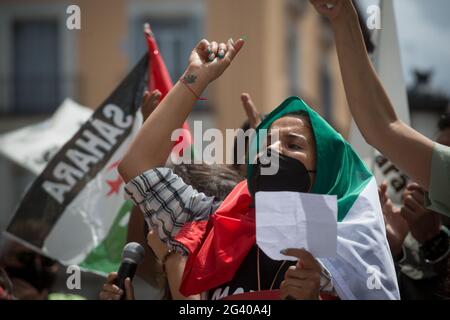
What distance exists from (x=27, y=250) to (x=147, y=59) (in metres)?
1.17

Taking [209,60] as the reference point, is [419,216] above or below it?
below

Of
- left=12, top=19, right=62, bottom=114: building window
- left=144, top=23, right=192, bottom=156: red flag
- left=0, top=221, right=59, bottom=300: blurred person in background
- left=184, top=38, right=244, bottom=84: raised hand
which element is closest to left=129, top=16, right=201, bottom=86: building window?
left=12, top=19, right=62, bottom=114: building window

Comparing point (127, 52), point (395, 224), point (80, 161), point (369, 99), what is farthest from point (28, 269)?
point (127, 52)

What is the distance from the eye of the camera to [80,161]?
16.9ft

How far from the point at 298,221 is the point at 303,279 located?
172mm

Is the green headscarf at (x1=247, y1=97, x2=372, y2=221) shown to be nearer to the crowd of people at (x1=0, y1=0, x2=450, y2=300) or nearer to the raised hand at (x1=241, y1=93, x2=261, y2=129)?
the crowd of people at (x1=0, y1=0, x2=450, y2=300)

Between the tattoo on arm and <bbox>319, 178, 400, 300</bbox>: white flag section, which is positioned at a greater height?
the tattoo on arm

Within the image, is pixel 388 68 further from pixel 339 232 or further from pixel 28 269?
pixel 28 269

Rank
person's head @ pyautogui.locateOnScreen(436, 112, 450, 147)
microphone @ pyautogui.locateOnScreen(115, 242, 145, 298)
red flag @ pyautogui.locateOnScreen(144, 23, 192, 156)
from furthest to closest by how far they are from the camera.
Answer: red flag @ pyautogui.locateOnScreen(144, 23, 192, 156)
person's head @ pyautogui.locateOnScreen(436, 112, 450, 147)
microphone @ pyautogui.locateOnScreen(115, 242, 145, 298)

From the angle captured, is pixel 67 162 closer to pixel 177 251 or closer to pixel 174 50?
pixel 177 251

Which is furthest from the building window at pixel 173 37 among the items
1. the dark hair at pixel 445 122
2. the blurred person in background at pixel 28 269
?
the dark hair at pixel 445 122

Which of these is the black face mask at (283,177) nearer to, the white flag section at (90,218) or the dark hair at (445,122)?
the dark hair at (445,122)

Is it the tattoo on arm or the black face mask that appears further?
the tattoo on arm

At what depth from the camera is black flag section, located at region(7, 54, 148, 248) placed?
16.9 feet
